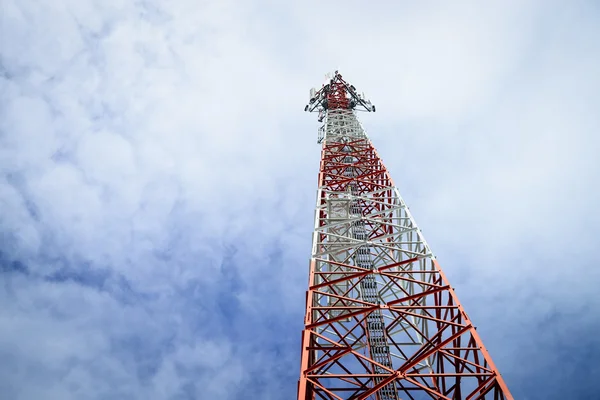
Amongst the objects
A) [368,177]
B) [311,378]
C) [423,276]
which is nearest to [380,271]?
[423,276]

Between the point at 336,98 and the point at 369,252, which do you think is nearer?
the point at 369,252

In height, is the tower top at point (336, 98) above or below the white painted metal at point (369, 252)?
above

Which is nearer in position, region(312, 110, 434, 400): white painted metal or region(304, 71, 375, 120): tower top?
region(312, 110, 434, 400): white painted metal

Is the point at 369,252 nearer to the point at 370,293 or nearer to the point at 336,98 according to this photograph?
the point at 370,293

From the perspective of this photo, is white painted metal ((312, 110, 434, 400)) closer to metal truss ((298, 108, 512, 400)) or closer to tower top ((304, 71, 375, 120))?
metal truss ((298, 108, 512, 400))

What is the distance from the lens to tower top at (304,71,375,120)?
4116 cm

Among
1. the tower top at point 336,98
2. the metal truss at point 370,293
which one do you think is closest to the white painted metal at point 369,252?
the metal truss at point 370,293

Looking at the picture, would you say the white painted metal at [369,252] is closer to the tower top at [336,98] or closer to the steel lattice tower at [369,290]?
the steel lattice tower at [369,290]

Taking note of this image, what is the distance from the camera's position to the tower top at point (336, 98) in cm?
4116

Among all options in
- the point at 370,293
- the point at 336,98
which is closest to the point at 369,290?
the point at 370,293

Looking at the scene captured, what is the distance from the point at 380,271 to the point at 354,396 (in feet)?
19.1

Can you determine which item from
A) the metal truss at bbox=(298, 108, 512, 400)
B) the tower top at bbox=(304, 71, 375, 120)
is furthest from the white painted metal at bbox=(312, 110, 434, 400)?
the tower top at bbox=(304, 71, 375, 120)

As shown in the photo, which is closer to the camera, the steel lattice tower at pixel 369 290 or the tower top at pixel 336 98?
the steel lattice tower at pixel 369 290

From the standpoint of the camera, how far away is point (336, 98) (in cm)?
4188
